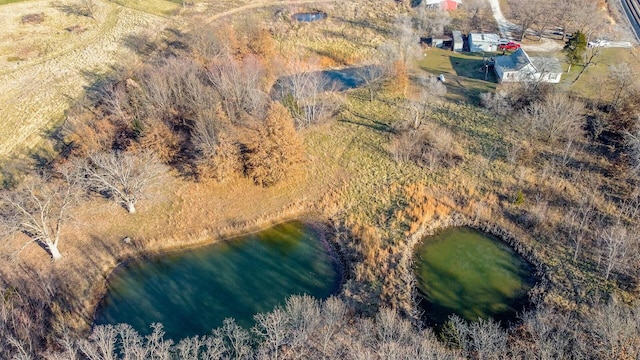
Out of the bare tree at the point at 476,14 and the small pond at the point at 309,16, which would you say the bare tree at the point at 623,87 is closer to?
the bare tree at the point at 476,14

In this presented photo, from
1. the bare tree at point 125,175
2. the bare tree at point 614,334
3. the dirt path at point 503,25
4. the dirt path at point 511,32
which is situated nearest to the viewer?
the bare tree at point 614,334

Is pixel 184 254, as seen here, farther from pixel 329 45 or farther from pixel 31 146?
pixel 329 45

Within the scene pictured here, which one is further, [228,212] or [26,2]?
[26,2]

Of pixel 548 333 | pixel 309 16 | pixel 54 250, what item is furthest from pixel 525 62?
pixel 54 250

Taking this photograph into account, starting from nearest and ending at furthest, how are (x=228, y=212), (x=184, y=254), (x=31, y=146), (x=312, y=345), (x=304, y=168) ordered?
(x=312, y=345)
(x=184, y=254)
(x=228, y=212)
(x=304, y=168)
(x=31, y=146)

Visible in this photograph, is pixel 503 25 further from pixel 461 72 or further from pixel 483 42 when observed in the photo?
pixel 461 72

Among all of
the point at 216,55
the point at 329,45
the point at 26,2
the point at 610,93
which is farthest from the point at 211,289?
the point at 26,2

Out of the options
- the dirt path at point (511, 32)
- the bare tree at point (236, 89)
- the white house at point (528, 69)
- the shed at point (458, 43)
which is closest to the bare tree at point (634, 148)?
the white house at point (528, 69)

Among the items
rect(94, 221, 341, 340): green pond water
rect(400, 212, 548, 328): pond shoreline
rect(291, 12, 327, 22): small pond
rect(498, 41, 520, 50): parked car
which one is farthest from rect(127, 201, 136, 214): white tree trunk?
rect(498, 41, 520, 50): parked car
